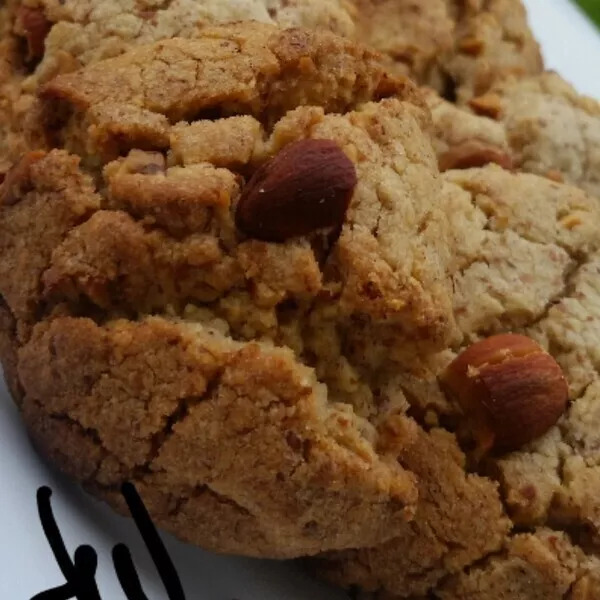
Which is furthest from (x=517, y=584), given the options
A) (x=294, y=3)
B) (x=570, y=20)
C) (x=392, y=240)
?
(x=570, y=20)

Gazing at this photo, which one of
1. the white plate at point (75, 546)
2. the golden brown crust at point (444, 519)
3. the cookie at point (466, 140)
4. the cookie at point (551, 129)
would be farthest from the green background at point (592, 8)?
the white plate at point (75, 546)

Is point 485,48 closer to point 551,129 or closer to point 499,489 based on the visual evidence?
point 551,129

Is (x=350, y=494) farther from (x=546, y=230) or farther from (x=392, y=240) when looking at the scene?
(x=546, y=230)

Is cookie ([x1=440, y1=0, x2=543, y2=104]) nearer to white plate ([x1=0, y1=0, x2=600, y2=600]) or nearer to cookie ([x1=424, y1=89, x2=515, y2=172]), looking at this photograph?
cookie ([x1=424, y1=89, x2=515, y2=172])

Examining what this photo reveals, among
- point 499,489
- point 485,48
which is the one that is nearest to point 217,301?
point 499,489

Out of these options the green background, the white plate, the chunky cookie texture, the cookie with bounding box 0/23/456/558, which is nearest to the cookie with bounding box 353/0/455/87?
the chunky cookie texture

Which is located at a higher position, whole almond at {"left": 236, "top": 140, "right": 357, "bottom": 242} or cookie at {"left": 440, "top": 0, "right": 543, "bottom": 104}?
whole almond at {"left": 236, "top": 140, "right": 357, "bottom": 242}

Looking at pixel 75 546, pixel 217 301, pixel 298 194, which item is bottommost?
pixel 75 546
